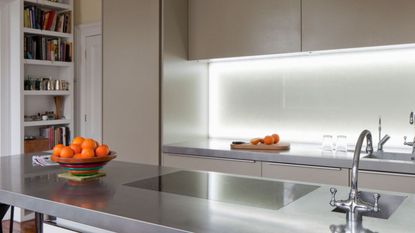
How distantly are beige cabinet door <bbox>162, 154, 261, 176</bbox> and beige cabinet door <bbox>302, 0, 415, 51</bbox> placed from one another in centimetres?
99

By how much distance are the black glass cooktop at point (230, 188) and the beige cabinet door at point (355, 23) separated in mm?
1515

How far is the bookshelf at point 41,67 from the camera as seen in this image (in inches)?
178

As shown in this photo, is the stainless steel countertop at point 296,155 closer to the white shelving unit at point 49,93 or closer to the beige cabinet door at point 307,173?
the beige cabinet door at point 307,173

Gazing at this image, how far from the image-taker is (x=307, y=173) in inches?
110

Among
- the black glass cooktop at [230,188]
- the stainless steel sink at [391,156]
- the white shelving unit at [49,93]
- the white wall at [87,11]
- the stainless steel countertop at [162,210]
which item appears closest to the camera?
the stainless steel countertop at [162,210]

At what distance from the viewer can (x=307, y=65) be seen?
11.6 ft

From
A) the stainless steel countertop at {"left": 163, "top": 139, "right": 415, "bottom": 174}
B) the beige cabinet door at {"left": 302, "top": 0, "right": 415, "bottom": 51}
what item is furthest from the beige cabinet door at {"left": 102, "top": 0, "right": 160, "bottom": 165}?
the beige cabinet door at {"left": 302, "top": 0, "right": 415, "bottom": 51}

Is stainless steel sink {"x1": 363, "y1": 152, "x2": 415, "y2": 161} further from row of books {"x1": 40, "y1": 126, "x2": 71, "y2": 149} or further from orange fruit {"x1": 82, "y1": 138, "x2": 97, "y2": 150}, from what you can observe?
row of books {"x1": 40, "y1": 126, "x2": 71, "y2": 149}

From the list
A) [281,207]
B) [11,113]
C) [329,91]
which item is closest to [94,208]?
[281,207]

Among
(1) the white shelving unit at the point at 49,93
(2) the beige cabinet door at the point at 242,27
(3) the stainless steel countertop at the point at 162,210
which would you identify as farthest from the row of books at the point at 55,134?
(3) the stainless steel countertop at the point at 162,210

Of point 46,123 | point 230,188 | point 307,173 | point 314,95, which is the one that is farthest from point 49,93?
point 230,188

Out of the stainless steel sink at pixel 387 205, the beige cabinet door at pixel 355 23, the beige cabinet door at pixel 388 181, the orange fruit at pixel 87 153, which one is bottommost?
the beige cabinet door at pixel 388 181

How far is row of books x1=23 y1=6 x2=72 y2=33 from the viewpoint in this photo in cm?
467

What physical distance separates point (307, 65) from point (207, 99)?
1050 millimetres
